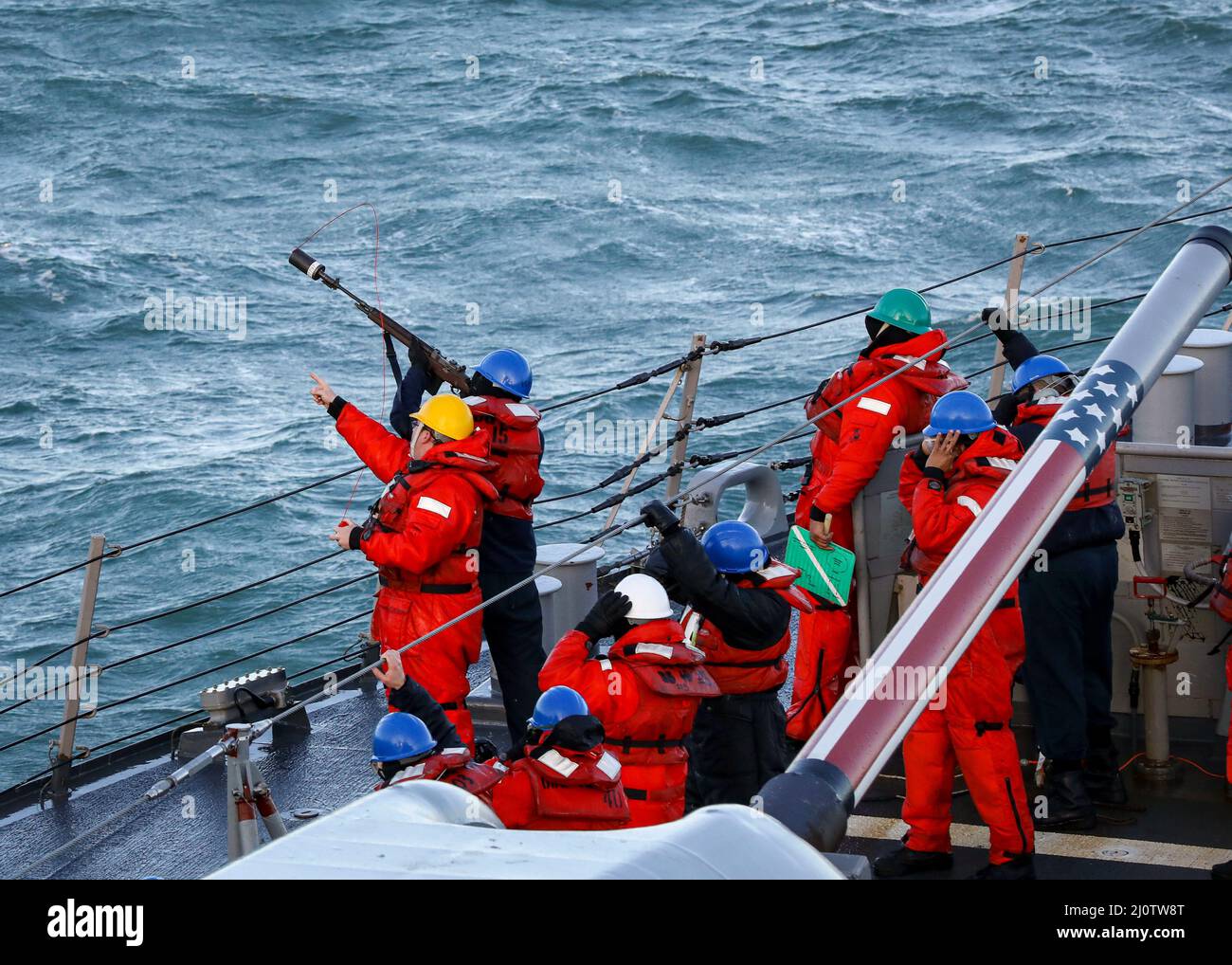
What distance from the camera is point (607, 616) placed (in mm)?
5633

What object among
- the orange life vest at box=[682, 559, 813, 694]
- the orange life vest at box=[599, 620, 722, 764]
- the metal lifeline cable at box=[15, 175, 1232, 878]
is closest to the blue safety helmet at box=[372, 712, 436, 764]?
the metal lifeline cable at box=[15, 175, 1232, 878]

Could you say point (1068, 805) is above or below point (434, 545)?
below

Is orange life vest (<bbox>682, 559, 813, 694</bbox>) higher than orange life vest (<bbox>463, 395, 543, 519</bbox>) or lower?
lower

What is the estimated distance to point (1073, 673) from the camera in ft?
21.2

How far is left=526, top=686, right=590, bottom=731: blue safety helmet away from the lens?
16.4 feet

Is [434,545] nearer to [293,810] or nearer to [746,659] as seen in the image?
[746,659]

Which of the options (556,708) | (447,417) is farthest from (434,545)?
(556,708)

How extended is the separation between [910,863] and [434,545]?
223 centimetres

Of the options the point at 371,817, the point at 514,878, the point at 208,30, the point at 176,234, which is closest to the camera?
the point at 514,878

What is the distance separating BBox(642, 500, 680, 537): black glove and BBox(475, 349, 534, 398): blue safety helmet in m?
A: 1.45

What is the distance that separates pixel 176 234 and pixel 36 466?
35.7 feet

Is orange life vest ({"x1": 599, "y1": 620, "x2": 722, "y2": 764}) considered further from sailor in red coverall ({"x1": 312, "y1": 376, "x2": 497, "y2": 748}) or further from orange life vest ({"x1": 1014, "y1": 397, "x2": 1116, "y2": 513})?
orange life vest ({"x1": 1014, "y1": 397, "x2": 1116, "y2": 513})
